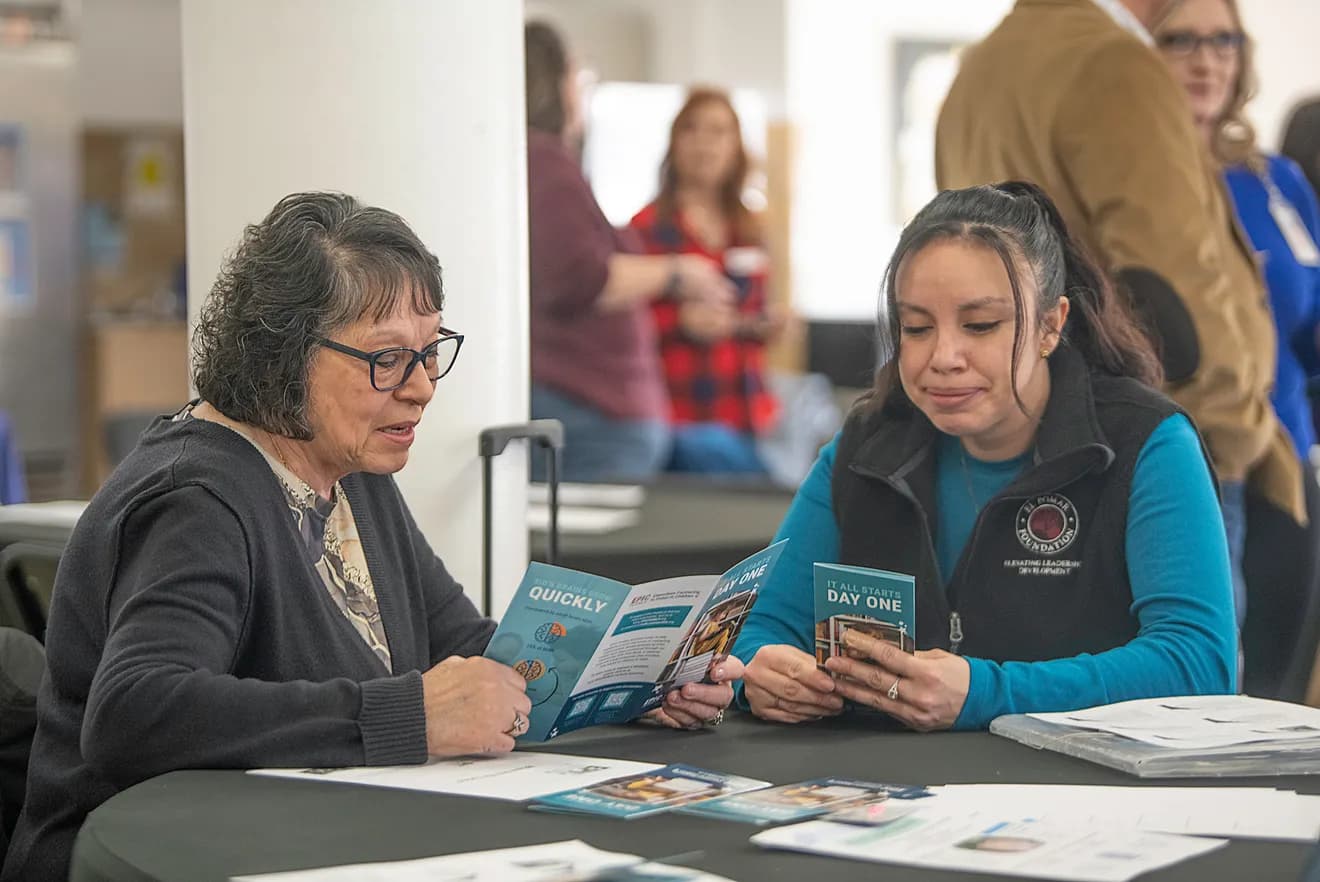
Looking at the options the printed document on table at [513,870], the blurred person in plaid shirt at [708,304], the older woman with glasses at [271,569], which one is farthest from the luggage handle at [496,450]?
the blurred person in plaid shirt at [708,304]

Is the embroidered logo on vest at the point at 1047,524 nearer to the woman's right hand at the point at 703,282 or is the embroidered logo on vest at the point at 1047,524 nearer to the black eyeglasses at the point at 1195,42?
the black eyeglasses at the point at 1195,42

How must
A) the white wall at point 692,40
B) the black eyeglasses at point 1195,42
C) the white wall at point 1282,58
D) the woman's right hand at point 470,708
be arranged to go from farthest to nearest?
the white wall at point 692,40 → the white wall at point 1282,58 → the black eyeglasses at point 1195,42 → the woman's right hand at point 470,708

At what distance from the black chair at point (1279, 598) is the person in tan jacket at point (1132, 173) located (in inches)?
3.3

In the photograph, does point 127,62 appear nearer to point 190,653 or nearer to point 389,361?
point 389,361

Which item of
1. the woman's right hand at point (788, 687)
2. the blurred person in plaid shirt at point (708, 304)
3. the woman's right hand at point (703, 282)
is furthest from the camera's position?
the blurred person in plaid shirt at point (708, 304)

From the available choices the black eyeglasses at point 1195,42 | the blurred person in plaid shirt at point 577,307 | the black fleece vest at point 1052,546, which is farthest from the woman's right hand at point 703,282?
the black fleece vest at point 1052,546

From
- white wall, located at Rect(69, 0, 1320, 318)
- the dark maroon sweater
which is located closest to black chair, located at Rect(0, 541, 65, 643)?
the dark maroon sweater

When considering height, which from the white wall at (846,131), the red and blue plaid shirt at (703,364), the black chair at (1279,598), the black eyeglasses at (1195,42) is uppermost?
the white wall at (846,131)

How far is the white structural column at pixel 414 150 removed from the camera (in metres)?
2.50

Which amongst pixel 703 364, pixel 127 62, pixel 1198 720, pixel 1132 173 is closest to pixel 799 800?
pixel 1198 720

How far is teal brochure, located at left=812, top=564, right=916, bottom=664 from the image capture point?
6.14 ft

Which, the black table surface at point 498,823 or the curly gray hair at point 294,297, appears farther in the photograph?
the curly gray hair at point 294,297

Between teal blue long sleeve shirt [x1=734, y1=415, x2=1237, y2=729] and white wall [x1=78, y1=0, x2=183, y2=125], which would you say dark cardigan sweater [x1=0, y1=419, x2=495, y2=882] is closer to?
teal blue long sleeve shirt [x1=734, y1=415, x2=1237, y2=729]

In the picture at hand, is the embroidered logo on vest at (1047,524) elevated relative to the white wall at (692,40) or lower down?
lower down
